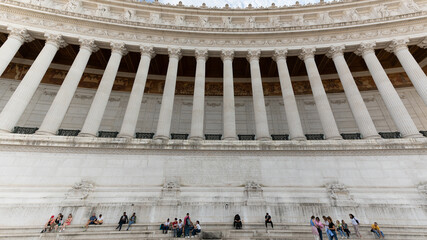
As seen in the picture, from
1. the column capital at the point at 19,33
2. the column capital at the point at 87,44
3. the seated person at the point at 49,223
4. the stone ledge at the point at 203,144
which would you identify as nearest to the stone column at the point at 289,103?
the stone ledge at the point at 203,144

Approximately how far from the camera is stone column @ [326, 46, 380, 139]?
15625 millimetres

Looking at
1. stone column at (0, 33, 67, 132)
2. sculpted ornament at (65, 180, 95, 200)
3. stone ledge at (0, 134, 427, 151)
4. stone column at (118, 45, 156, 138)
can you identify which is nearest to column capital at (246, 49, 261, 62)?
stone ledge at (0, 134, 427, 151)

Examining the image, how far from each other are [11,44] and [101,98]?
8810 mm

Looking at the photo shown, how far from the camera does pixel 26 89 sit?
1571cm

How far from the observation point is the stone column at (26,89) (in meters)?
14.3

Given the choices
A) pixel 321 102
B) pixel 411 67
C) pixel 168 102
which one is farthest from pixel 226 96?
pixel 411 67

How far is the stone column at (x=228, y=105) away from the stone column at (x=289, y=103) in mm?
4417

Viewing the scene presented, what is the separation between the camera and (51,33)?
18297mm

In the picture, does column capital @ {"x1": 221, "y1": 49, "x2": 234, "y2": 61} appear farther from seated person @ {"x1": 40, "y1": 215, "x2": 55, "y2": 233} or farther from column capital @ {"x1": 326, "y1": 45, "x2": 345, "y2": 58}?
seated person @ {"x1": 40, "y1": 215, "x2": 55, "y2": 233}

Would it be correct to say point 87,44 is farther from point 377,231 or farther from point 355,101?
point 377,231

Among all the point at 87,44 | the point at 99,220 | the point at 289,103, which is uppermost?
the point at 87,44

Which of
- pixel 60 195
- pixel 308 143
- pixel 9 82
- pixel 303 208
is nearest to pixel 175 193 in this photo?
pixel 60 195

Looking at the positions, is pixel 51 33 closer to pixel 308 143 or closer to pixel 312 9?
pixel 308 143

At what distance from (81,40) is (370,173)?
82.1 ft
